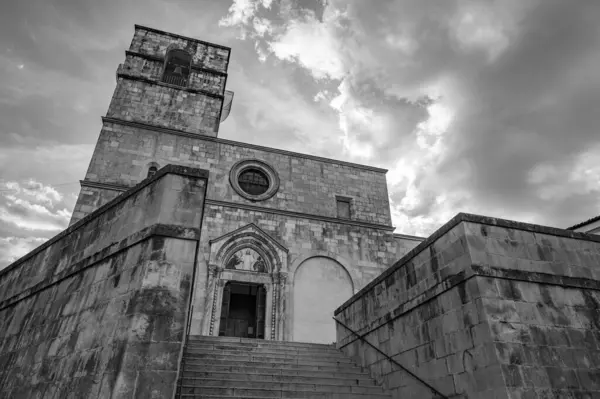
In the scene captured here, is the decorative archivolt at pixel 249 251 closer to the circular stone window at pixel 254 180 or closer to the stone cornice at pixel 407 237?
the circular stone window at pixel 254 180

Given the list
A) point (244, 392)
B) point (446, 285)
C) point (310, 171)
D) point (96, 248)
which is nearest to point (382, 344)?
point (446, 285)

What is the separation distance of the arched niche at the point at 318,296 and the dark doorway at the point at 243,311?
4.03 ft

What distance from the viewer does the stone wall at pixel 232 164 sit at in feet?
49.2

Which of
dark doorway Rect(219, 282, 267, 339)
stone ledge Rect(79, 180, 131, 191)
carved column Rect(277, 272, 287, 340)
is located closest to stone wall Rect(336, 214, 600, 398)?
carved column Rect(277, 272, 287, 340)

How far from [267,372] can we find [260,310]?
609cm

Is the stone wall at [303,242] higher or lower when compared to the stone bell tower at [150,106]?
lower

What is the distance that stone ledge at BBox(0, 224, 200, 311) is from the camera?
631 centimetres

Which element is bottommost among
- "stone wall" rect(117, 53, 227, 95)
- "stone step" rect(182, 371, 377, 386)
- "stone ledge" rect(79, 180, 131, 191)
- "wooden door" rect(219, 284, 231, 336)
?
"stone step" rect(182, 371, 377, 386)

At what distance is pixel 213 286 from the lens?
13148mm

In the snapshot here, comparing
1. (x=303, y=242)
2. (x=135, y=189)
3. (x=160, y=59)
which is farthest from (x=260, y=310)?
(x=160, y=59)

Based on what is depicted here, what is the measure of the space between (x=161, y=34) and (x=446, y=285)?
1902 cm

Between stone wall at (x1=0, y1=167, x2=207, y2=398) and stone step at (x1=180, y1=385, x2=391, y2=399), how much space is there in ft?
4.73

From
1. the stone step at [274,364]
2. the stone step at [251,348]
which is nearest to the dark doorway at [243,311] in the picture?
the stone step at [251,348]

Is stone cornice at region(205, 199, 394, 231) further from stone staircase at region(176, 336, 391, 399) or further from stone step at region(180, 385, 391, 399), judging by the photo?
stone step at region(180, 385, 391, 399)
